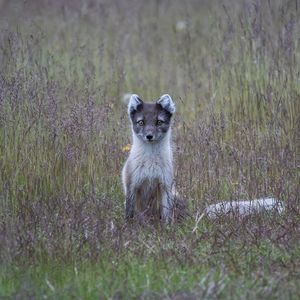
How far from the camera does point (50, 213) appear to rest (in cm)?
671

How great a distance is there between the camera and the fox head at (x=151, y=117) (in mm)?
7516

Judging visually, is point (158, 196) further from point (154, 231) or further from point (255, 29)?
point (255, 29)

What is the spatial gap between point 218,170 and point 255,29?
207cm

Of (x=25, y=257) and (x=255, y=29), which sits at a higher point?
(x=255, y=29)

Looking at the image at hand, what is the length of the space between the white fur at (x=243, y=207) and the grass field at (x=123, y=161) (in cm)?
12

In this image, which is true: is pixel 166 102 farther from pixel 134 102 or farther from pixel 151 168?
pixel 151 168

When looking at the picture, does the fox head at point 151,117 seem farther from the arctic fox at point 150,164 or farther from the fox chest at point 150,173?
the fox chest at point 150,173

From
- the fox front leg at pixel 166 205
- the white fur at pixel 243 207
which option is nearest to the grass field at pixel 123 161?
the white fur at pixel 243 207

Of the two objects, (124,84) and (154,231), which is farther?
(124,84)

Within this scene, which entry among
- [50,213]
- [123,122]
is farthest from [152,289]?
[123,122]

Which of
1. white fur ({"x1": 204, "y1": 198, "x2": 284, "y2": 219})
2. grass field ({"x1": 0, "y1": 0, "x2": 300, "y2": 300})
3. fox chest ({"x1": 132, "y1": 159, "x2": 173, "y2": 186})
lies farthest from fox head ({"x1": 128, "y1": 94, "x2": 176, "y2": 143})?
white fur ({"x1": 204, "y1": 198, "x2": 284, "y2": 219})

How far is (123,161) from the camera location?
27.5ft

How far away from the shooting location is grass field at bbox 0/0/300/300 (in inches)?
218

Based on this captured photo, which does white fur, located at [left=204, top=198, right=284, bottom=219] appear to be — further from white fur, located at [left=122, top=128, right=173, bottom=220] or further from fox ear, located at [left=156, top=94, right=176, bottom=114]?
fox ear, located at [left=156, top=94, right=176, bottom=114]
